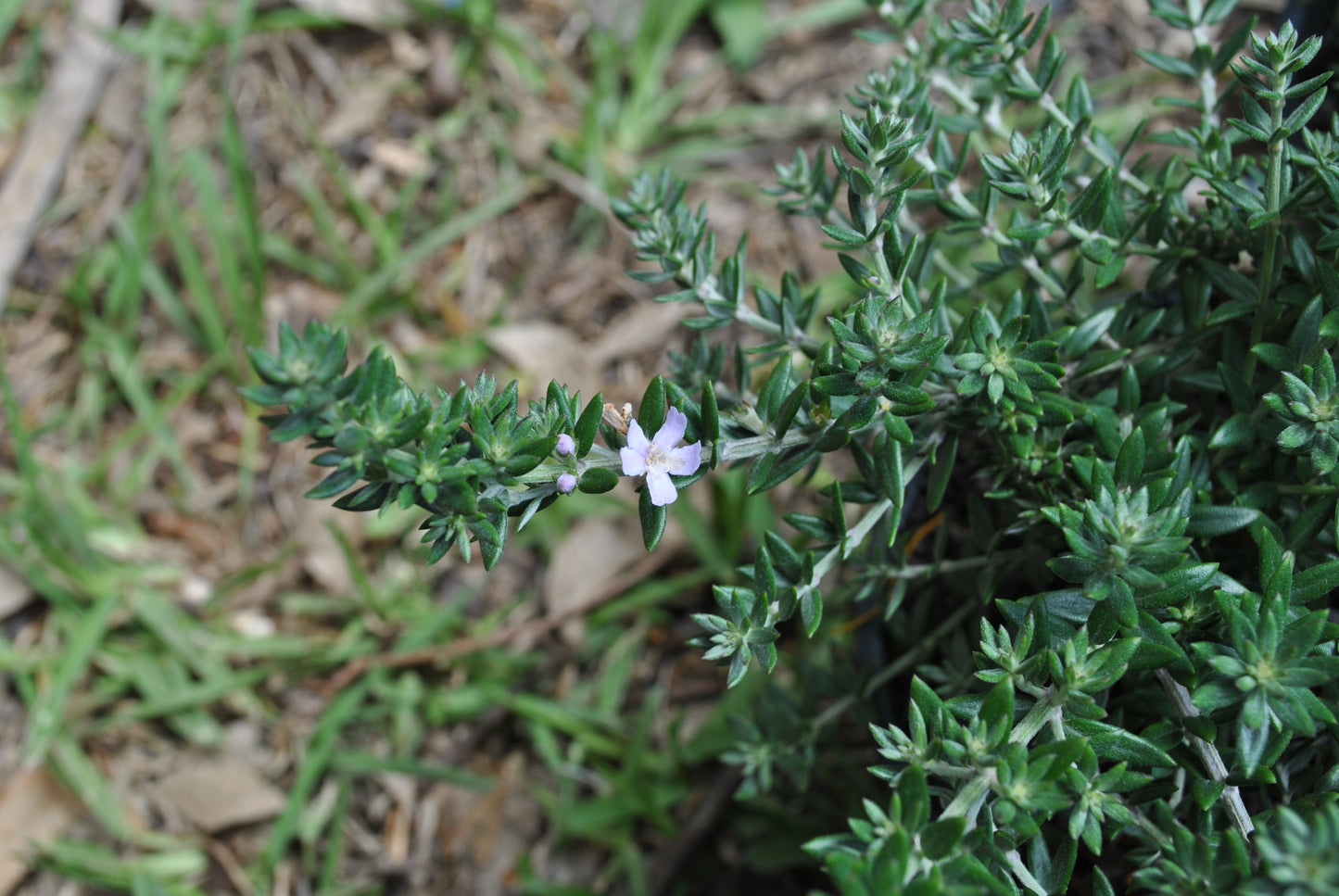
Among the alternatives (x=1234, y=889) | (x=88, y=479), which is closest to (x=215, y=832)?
(x=88, y=479)

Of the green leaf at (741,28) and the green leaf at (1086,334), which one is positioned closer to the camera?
the green leaf at (1086,334)

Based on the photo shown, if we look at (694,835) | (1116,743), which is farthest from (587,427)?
(694,835)

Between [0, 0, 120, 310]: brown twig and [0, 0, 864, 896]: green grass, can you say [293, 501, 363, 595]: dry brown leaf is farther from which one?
[0, 0, 120, 310]: brown twig

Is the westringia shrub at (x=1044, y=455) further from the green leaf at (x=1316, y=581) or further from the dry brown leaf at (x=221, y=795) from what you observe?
the dry brown leaf at (x=221, y=795)

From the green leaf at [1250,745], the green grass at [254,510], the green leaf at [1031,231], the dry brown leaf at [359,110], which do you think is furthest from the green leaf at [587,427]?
the dry brown leaf at [359,110]

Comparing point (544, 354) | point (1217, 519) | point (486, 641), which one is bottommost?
point (486, 641)

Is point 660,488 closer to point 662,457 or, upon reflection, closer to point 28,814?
point 662,457
